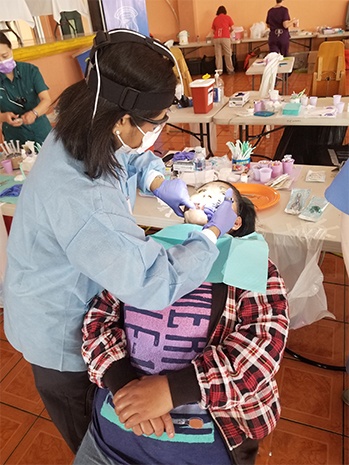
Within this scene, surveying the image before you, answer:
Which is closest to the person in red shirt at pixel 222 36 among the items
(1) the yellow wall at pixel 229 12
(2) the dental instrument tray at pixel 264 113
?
(1) the yellow wall at pixel 229 12

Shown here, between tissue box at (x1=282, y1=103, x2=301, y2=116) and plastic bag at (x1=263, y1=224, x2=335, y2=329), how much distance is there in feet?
5.68

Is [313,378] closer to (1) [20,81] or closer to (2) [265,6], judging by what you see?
(1) [20,81]

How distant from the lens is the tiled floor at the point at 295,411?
1.61 meters

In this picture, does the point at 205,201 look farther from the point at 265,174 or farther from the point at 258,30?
the point at 258,30

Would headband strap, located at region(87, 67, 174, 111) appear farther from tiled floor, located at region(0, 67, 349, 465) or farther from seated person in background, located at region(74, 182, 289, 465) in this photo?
tiled floor, located at region(0, 67, 349, 465)

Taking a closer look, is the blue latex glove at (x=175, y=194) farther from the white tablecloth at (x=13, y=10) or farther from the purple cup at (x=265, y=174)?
the white tablecloth at (x=13, y=10)

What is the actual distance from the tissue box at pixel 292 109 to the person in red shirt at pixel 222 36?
6.70 meters

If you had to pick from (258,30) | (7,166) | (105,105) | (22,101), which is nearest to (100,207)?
(105,105)

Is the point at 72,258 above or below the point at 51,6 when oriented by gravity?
below

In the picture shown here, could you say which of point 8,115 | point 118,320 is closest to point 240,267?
point 118,320

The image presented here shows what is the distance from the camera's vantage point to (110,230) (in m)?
0.86

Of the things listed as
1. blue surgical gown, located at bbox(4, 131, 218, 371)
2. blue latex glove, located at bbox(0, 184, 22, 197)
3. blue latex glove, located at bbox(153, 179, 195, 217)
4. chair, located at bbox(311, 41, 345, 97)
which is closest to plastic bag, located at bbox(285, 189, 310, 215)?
blue latex glove, located at bbox(153, 179, 195, 217)

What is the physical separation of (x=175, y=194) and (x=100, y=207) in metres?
0.62

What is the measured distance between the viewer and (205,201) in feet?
4.63
